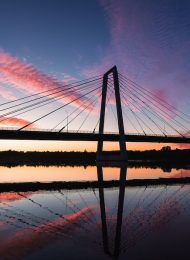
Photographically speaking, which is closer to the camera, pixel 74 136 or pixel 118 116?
pixel 118 116

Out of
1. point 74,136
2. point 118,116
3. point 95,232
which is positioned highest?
point 118,116

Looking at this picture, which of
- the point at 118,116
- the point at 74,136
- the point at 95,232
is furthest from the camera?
the point at 74,136

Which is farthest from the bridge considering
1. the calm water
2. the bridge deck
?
the calm water

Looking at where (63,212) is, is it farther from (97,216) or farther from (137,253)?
(137,253)

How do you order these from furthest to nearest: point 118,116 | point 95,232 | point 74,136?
point 74,136 < point 118,116 < point 95,232

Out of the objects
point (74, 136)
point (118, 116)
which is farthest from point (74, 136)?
point (118, 116)

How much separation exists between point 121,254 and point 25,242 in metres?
2.77

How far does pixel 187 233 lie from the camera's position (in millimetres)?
11438

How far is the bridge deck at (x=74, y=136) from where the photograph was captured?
205 ft

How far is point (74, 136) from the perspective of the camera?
233ft

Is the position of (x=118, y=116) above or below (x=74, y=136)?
above

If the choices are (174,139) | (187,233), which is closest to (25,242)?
(187,233)

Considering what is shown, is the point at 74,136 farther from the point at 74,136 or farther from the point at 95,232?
the point at 95,232

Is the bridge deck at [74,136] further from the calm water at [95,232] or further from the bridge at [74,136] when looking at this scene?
the calm water at [95,232]
